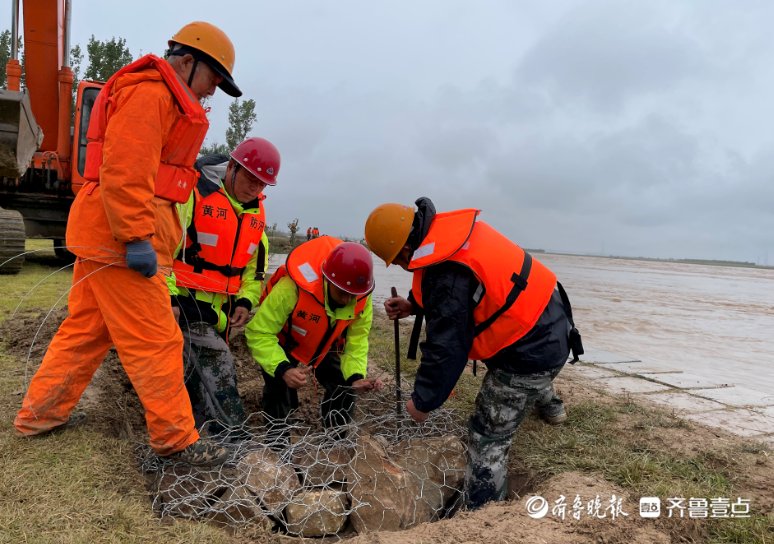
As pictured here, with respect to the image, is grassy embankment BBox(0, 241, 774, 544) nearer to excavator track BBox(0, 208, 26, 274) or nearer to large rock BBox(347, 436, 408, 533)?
large rock BBox(347, 436, 408, 533)

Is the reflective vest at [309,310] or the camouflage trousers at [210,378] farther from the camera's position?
the reflective vest at [309,310]

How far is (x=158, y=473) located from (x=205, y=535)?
0.75m

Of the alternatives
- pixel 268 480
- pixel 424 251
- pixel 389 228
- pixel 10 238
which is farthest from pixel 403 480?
pixel 10 238

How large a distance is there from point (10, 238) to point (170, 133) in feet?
26.0

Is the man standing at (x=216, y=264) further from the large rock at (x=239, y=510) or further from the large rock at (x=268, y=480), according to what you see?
the large rock at (x=239, y=510)

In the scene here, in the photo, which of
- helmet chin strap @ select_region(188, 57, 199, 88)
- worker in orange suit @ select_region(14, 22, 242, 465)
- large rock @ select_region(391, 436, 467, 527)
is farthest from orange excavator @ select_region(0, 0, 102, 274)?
large rock @ select_region(391, 436, 467, 527)

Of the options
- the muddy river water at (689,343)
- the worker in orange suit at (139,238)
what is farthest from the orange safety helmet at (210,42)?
the muddy river water at (689,343)

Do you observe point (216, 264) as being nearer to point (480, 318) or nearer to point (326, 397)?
point (326, 397)

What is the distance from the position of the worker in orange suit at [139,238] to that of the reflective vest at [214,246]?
578 millimetres

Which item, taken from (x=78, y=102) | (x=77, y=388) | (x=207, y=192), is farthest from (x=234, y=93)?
(x=78, y=102)

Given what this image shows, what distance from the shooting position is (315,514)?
9.21 ft

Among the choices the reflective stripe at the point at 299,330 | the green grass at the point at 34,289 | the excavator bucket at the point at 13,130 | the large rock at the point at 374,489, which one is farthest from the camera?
the excavator bucket at the point at 13,130

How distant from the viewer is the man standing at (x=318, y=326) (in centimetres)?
369

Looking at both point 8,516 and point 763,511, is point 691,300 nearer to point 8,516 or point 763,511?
point 763,511
